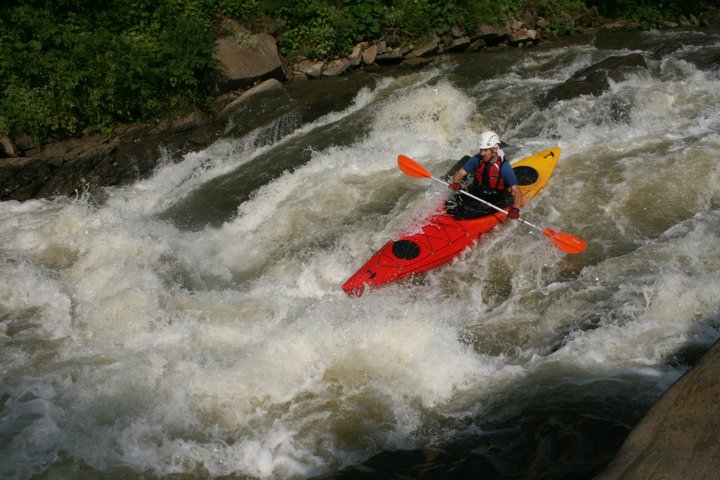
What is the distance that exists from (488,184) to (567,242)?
39.3 inches

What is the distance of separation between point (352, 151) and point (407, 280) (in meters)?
2.98

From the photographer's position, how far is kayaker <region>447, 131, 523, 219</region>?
5.91 metres

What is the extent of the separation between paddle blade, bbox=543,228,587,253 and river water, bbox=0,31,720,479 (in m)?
0.23

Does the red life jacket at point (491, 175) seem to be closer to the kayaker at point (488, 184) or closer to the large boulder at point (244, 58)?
the kayaker at point (488, 184)

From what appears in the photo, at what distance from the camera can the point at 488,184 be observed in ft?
20.0

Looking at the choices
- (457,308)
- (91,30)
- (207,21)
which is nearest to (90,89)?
(91,30)

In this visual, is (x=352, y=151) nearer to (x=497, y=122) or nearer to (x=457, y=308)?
(x=497, y=122)

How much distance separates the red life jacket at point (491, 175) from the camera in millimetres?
5973

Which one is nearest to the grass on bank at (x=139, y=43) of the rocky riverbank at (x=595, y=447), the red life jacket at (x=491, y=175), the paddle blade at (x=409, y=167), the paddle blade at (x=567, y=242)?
the paddle blade at (x=409, y=167)

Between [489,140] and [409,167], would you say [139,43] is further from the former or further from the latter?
[489,140]

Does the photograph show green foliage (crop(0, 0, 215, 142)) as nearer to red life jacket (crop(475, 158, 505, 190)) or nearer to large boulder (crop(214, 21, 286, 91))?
large boulder (crop(214, 21, 286, 91))

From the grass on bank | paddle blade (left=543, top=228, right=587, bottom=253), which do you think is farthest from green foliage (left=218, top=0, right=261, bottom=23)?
paddle blade (left=543, top=228, right=587, bottom=253)

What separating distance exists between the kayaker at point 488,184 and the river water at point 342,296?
0.33m

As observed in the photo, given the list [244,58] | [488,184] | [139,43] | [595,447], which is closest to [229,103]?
[244,58]
